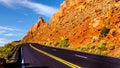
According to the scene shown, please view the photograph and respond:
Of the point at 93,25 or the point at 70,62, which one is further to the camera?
the point at 93,25

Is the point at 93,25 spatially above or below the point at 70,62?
above

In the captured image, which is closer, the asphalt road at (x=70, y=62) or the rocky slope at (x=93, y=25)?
the asphalt road at (x=70, y=62)

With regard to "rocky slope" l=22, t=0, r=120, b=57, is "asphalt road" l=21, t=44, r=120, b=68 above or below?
below

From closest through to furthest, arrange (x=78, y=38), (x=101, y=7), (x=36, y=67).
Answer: (x=36, y=67) < (x=78, y=38) < (x=101, y=7)

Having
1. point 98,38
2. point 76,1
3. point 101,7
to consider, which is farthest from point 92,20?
point 76,1

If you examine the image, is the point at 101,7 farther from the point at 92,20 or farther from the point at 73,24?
the point at 73,24

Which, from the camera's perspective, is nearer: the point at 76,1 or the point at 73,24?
the point at 73,24

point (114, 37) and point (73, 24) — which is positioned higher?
point (73, 24)

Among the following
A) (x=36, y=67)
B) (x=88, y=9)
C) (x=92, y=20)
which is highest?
(x=88, y=9)

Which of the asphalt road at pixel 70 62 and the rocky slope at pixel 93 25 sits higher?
the rocky slope at pixel 93 25

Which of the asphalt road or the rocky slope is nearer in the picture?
the asphalt road

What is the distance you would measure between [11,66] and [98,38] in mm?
30816

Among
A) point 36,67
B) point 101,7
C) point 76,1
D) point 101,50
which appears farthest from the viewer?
point 76,1

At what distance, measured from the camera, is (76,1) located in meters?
83.8
